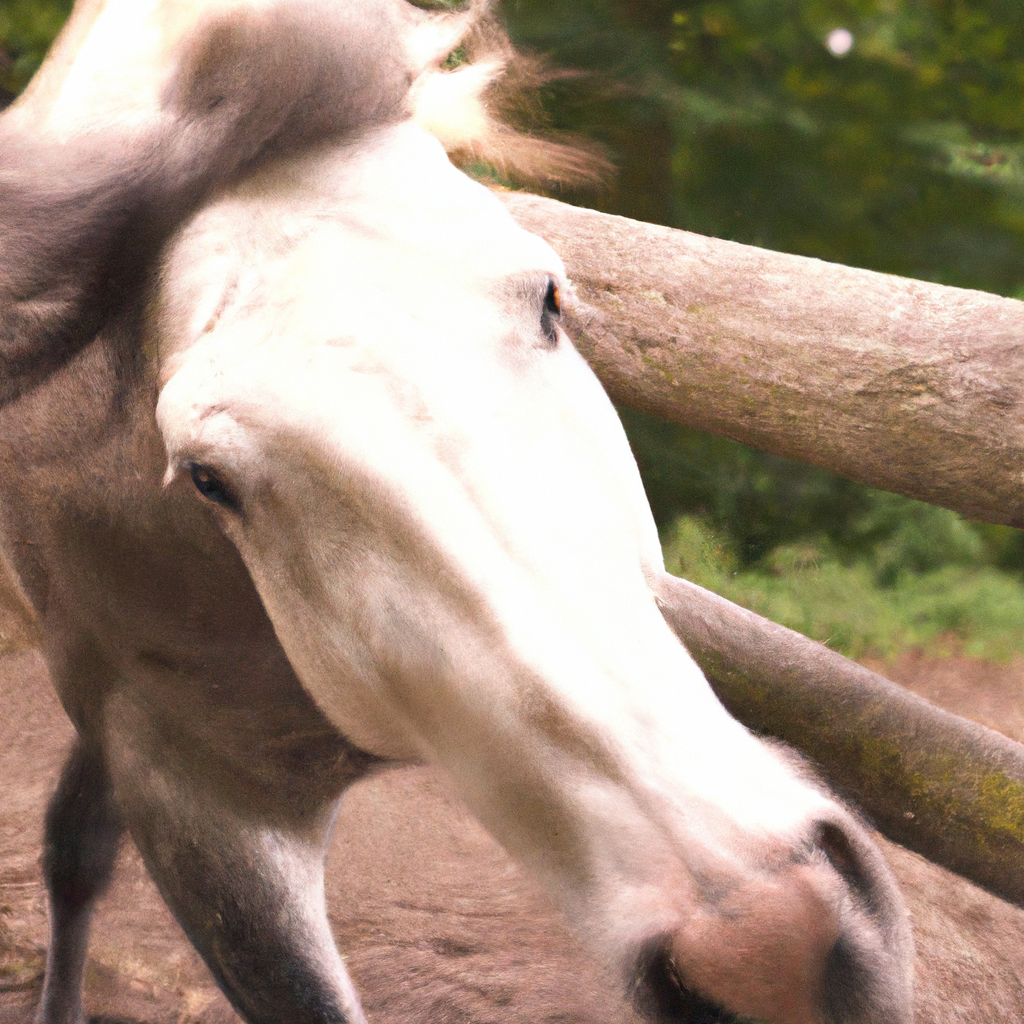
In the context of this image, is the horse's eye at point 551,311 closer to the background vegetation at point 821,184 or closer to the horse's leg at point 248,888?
the horse's leg at point 248,888

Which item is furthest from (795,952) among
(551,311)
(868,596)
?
(868,596)

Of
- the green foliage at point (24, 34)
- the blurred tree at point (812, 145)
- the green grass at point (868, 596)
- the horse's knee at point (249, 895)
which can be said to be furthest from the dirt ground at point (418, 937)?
the green foliage at point (24, 34)

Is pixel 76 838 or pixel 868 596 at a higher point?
pixel 76 838

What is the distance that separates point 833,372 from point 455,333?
711mm

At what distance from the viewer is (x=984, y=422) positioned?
104 cm

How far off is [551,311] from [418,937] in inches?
43.5

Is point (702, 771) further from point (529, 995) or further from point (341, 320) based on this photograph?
point (529, 995)

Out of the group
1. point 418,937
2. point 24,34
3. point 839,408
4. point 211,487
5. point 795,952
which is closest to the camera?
point 795,952

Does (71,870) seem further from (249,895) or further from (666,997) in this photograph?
(666,997)

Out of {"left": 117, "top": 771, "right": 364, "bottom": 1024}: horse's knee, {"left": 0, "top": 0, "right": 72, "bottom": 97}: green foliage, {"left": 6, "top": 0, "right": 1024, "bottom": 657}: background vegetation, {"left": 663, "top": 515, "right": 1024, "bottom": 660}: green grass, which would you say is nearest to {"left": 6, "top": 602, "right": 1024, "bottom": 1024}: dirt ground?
{"left": 117, "top": 771, "right": 364, "bottom": 1024}: horse's knee

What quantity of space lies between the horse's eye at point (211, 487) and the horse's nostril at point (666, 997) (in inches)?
14.8

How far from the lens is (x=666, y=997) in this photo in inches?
19.9

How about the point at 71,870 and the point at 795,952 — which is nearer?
the point at 795,952

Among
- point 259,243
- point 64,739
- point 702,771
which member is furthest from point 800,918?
point 64,739
